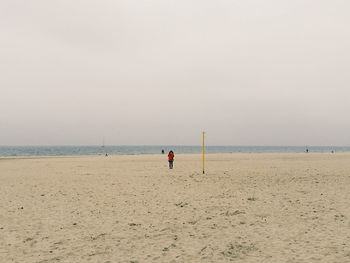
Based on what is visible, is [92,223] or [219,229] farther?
[92,223]

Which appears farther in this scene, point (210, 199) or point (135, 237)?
point (210, 199)

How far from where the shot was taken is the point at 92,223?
32.1ft

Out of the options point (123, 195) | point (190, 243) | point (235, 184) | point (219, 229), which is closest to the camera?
point (190, 243)

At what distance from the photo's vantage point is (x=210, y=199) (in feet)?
43.2

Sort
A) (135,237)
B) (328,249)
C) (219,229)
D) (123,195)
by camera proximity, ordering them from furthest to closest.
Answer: (123,195) < (219,229) < (135,237) < (328,249)

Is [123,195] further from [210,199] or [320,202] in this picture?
[320,202]

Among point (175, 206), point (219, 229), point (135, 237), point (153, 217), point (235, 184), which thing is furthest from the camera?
point (235, 184)

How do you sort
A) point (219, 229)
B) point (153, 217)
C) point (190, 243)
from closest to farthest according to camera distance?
point (190, 243), point (219, 229), point (153, 217)

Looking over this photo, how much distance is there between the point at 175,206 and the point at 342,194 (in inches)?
288

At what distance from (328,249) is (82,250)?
5.55 m

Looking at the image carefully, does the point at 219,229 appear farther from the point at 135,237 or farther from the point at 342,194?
the point at 342,194

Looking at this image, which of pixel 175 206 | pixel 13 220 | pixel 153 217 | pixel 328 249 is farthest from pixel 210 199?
pixel 13 220

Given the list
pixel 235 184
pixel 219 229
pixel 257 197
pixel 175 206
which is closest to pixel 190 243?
pixel 219 229

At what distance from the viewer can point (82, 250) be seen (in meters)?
7.50
